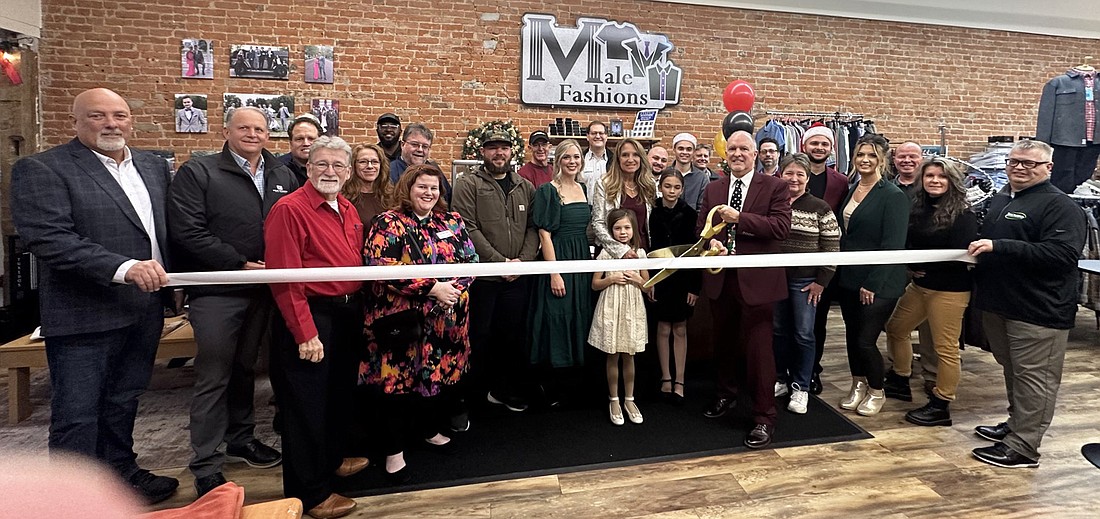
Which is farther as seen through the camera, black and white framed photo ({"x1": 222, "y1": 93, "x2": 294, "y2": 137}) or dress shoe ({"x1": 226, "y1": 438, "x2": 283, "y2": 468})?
black and white framed photo ({"x1": 222, "y1": 93, "x2": 294, "y2": 137})

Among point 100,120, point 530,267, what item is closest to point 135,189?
point 100,120

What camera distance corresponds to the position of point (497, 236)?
312cm

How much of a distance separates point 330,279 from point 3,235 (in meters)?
5.27

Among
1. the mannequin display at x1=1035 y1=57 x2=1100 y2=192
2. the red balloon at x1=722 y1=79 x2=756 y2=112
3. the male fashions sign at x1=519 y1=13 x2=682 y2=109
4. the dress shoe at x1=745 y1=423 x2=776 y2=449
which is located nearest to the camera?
the dress shoe at x1=745 y1=423 x2=776 y2=449

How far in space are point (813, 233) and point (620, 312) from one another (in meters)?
1.17

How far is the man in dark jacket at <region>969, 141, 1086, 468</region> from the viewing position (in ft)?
8.43

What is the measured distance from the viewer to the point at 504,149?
10.2 ft

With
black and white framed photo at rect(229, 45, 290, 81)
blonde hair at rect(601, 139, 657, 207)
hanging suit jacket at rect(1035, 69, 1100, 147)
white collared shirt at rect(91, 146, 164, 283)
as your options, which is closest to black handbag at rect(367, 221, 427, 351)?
white collared shirt at rect(91, 146, 164, 283)

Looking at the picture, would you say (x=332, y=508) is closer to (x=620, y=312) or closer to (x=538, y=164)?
(x=620, y=312)

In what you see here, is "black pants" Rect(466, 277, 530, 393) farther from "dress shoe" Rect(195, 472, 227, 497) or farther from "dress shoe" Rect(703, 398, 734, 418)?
"dress shoe" Rect(195, 472, 227, 497)

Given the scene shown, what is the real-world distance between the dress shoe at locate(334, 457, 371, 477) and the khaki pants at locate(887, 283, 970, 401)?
3.08m

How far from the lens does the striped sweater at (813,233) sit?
3.19 meters

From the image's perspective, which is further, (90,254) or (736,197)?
(736,197)

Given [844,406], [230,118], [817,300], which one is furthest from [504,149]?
[844,406]
